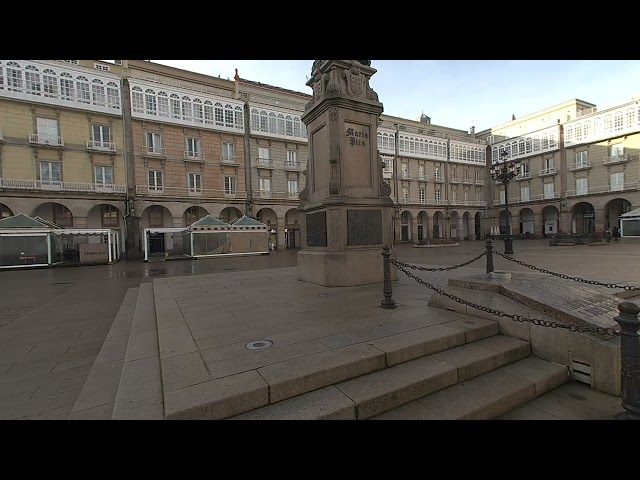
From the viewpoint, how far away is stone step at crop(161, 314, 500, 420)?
96.8 inches

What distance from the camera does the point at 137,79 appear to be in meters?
27.6

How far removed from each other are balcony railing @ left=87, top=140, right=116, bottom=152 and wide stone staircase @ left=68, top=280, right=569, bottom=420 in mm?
30317

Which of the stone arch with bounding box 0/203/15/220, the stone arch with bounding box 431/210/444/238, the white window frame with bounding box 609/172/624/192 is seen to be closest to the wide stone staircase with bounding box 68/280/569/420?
the stone arch with bounding box 0/203/15/220

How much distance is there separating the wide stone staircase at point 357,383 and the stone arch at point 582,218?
52.3m

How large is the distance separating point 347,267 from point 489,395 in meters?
4.62

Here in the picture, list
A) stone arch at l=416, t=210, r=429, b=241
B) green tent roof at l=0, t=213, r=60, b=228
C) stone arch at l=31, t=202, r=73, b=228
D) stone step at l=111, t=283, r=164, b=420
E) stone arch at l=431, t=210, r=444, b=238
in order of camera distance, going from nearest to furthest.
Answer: stone step at l=111, t=283, r=164, b=420 → green tent roof at l=0, t=213, r=60, b=228 → stone arch at l=31, t=202, r=73, b=228 → stone arch at l=416, t=210, r=429, b=241 → stone arch at l=431, t=210, r=444, b=238

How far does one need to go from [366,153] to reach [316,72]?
2.68m

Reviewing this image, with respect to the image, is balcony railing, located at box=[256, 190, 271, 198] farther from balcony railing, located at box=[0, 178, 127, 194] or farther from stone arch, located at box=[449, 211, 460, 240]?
stone arch, located at box=[449, 211, 460, 240]

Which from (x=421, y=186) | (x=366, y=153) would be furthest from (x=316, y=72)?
(x=421, y=186)

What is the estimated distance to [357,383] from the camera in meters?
2.94

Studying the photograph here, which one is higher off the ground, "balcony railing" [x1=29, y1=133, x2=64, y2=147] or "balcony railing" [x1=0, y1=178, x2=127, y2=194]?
"balcony railing" [x1=29, y1=133, x2=64, y2=147]

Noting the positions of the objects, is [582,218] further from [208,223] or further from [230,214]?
[208,223]

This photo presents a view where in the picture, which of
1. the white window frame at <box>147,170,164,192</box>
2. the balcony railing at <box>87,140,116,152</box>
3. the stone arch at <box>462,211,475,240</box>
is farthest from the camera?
the stone arch at <box>462,211,475,240</box>

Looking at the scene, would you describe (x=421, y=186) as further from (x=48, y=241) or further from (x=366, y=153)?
(x=48, y=241)
